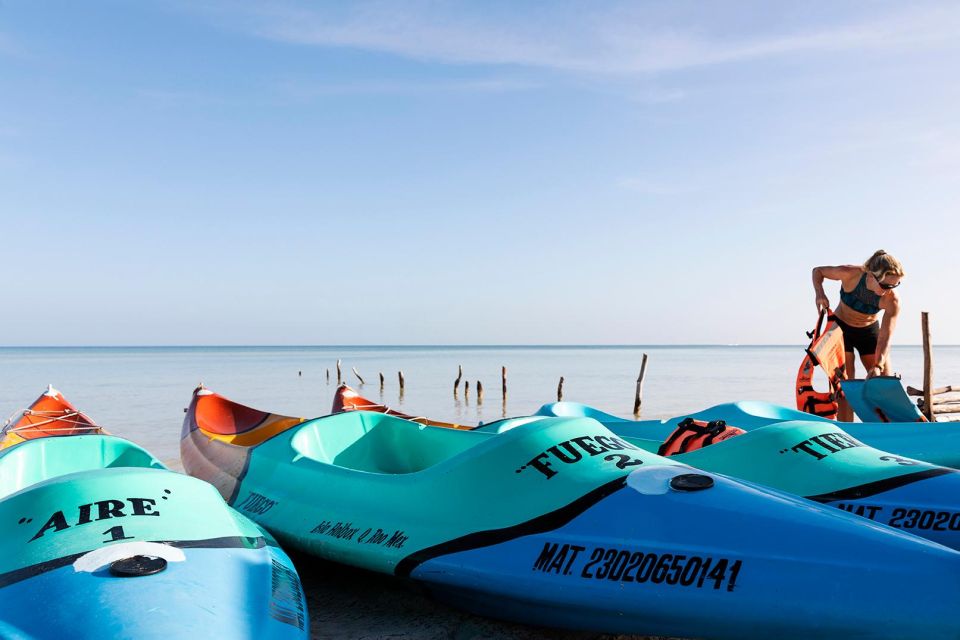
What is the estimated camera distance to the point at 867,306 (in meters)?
7.55

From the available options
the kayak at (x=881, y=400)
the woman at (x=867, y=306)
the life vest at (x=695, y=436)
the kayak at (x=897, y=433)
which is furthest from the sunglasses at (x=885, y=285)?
the life vest at (x=695, y=436)

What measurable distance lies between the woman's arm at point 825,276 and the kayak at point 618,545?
5589 mm

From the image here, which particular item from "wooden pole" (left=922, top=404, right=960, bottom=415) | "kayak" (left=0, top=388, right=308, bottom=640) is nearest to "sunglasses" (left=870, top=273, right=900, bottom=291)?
"wooden pole" (left=922, top=404, right=960, bottom=415)

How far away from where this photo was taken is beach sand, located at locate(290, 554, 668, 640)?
300cm

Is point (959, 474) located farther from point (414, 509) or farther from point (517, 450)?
point (414, 509)

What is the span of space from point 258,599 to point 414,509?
42.0 inches

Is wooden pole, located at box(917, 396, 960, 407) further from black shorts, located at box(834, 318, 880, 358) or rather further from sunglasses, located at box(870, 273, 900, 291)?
sunglasses, located at box(870, 273, 900, 291)

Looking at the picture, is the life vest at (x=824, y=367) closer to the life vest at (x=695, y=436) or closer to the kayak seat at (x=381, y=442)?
the life vest at (x=695, y=436)

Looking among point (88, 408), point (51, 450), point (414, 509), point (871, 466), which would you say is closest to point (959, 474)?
point (871, 466)

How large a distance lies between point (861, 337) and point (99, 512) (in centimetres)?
759

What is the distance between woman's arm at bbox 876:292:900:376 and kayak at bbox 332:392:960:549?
147 inches

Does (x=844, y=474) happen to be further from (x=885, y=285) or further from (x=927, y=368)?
(x=927, y=368)

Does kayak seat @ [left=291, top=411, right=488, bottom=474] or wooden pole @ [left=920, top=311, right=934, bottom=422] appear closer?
kayak seat @ [left=291, top=411, right=488, bottom=474]

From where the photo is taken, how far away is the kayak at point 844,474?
323 cm
